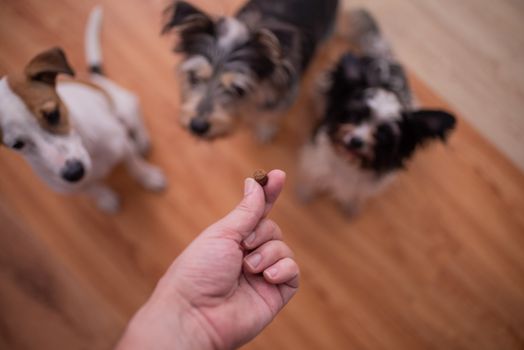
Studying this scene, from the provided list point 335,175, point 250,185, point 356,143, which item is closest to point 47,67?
point 250,185

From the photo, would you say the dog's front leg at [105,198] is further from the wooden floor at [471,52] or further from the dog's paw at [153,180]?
the wooden floor at [471,52]

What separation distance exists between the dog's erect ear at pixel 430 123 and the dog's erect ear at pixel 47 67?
4.72ft

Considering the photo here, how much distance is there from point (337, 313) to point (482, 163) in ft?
4.43

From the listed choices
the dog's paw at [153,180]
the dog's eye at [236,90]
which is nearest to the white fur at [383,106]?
the dog's eye at [236,90]

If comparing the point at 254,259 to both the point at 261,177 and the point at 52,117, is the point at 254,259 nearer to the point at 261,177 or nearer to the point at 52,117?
the point at 261,177

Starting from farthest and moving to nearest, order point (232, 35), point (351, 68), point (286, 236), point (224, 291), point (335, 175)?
1. point (286, 236)
2. point (335, 175)
3. point (351, 68)
4. point (232, 35)
5. point (224, 291)

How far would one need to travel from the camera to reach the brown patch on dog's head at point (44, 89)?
4.29ft

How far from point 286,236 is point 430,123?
1.06m

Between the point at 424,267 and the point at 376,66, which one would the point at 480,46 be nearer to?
the point at 376,66

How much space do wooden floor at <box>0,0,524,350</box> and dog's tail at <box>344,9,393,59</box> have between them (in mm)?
550

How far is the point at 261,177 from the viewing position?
40.6 inches

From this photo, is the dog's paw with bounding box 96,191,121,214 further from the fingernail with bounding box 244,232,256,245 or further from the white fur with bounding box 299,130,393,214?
the fingernail with bounding box 244,232,256,245

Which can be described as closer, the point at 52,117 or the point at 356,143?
the point at 52,117

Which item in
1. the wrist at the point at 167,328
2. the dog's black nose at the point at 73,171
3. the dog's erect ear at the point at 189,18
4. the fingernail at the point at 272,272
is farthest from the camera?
the dog's erect ear at the point at 189,18
